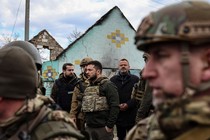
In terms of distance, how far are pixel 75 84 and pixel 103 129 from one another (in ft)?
5.36

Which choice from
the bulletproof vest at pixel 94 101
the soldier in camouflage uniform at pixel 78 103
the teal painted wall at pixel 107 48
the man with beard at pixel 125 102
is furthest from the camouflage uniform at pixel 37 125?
the teal painted wall at pixel 107 48

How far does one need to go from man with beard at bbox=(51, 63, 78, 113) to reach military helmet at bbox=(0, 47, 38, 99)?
5127 millimetres

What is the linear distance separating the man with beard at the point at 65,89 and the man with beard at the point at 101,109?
1417 millimetres

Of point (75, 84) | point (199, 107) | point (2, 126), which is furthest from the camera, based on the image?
point (75, 84)

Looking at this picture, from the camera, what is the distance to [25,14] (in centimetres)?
1360

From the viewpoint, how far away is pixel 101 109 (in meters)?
5.96

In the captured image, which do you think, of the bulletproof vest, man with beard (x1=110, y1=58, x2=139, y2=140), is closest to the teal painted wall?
man with beard (x1=110, y1=58, x2=139, y2=140)

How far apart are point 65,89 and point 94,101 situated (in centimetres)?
172

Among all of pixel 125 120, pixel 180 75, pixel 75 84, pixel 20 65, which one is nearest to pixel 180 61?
pixel 180 75

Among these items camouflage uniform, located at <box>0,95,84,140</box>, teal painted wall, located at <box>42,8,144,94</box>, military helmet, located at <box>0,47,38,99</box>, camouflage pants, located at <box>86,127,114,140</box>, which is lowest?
camouflage pants, located at <box>86,127,114,140</box>

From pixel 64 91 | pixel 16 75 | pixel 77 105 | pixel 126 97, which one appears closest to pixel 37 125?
pixel 16 75

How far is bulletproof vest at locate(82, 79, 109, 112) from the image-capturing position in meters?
5.96

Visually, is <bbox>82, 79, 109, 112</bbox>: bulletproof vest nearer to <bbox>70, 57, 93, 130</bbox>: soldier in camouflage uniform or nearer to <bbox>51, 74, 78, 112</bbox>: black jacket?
<bbox>70, 57, 93, 130</bbox>: soldier in camouflage uniform

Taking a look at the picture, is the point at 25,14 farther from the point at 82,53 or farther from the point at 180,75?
the point at 180,75
